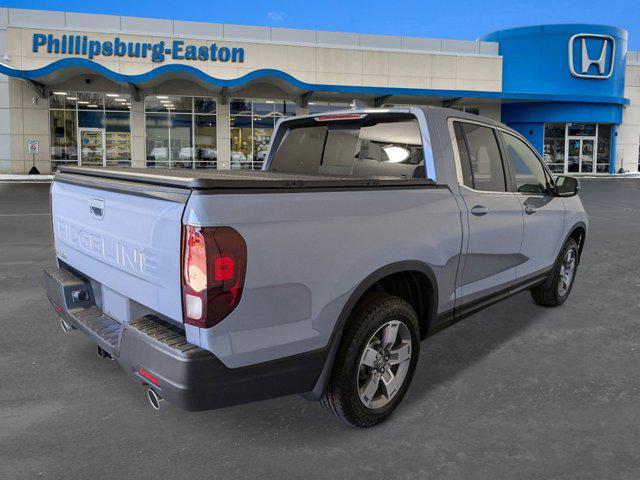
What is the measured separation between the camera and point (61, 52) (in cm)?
2819

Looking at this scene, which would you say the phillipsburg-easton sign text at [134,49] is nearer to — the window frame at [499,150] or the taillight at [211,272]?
the window frame at [499,150]

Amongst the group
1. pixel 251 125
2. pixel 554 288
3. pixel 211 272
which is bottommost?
pixel 554 288

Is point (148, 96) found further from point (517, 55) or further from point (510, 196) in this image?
point (510, 196)

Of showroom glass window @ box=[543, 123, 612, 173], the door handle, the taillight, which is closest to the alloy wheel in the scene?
the door handle

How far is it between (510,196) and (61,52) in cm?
2910

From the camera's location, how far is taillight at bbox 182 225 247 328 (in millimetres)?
2371

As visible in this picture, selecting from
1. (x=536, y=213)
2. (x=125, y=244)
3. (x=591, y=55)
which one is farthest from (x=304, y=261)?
(x=591, y=55)

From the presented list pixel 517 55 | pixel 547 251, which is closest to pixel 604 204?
pixel 547 251

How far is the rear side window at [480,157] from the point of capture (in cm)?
404

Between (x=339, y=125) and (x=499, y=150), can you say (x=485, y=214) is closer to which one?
(x=499, y=150)

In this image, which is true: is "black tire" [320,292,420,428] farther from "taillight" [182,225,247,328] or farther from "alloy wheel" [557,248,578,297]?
"alloy wheel" [557,248,578,297]

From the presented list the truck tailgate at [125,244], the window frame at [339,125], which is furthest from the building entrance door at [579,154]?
the truck tailgate at [125,244]

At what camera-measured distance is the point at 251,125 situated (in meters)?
31.3

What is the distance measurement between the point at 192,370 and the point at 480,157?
9.31ft
